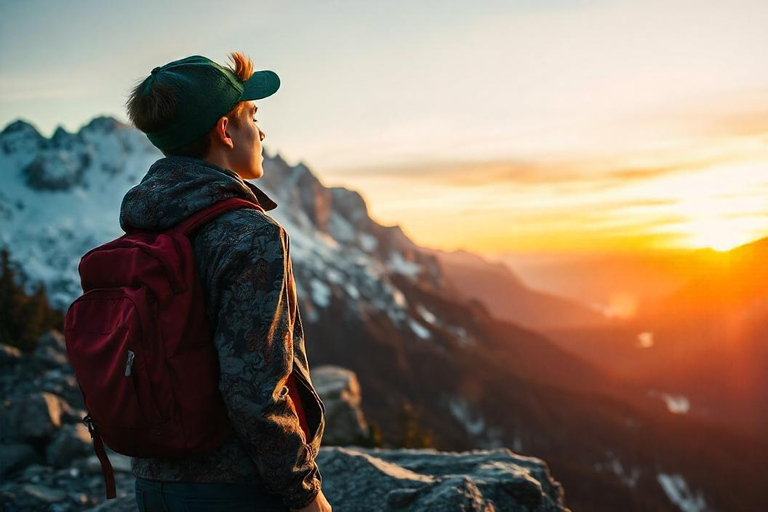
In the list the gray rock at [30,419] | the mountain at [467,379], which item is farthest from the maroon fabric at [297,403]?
the mountain at [467,379]

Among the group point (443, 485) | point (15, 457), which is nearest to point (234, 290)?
point (443, 485)

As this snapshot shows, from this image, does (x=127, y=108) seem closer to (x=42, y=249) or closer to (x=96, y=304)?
(x=96, y=304)

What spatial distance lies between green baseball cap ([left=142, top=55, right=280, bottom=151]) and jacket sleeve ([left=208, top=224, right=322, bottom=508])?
680 mm

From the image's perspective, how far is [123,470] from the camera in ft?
36.6

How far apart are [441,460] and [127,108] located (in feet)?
19.9

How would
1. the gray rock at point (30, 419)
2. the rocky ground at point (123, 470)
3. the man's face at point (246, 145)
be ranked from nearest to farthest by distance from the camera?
the man's face at point (246, 145) → the rocky ground at point (123, 470) → the gray rock at point (30, 419)

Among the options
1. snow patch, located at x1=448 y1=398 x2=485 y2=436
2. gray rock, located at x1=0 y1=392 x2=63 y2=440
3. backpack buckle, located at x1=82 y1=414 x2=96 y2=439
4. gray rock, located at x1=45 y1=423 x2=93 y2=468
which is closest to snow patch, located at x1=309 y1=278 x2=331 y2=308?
snow patch, located at x1=448 y1=398 x2=485 y2=436

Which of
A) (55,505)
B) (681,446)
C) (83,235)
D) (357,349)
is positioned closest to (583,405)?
(681,446)

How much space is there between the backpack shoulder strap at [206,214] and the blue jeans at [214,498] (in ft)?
3.76

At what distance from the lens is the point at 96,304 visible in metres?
2.94

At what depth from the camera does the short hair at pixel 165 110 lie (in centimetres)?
305

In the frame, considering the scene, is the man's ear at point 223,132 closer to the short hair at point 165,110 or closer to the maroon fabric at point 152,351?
the short hair at point 165,110

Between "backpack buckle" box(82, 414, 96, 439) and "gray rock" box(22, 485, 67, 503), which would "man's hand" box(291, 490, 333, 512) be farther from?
"gray rock" box(22, 485, 67, 503)

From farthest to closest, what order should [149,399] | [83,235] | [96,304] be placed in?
[83,235]
[96,304]
[149,399]
